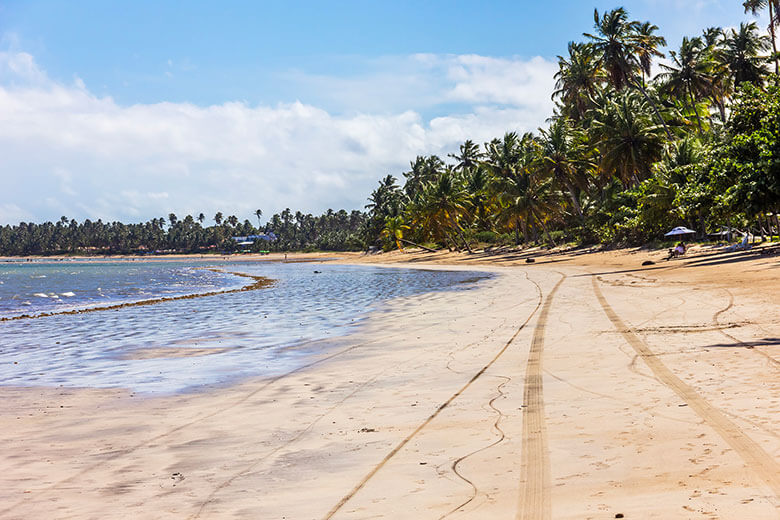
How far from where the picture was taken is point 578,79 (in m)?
71.3

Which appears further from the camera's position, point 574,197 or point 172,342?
point 574,197

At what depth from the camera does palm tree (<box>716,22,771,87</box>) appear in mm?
59609

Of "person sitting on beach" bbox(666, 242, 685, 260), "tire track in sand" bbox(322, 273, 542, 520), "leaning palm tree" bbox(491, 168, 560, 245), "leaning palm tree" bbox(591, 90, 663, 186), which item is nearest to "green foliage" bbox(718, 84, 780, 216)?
"person sitting on beach" bbox(666, 242, 685, 260)


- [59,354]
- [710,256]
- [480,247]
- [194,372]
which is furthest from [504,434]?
[480,247]

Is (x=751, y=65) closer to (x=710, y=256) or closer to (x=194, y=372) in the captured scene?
(x=710, y=256)

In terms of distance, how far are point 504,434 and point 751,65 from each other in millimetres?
66127

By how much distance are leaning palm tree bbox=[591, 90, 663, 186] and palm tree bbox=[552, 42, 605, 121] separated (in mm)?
11035

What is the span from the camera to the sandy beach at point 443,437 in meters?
4.36

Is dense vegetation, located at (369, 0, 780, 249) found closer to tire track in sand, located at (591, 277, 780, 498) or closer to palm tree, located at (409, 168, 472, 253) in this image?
palm tree, located at (409, 168, 472, 253)

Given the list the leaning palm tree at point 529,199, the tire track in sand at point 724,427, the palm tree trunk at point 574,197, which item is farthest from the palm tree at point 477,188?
the tire track in sand at point 724,427

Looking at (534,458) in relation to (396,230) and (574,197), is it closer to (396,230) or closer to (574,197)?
(574,197)

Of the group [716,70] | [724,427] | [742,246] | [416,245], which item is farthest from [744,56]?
[724,427]

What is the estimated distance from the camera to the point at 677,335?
37.9 feet

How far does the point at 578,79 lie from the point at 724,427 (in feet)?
235
